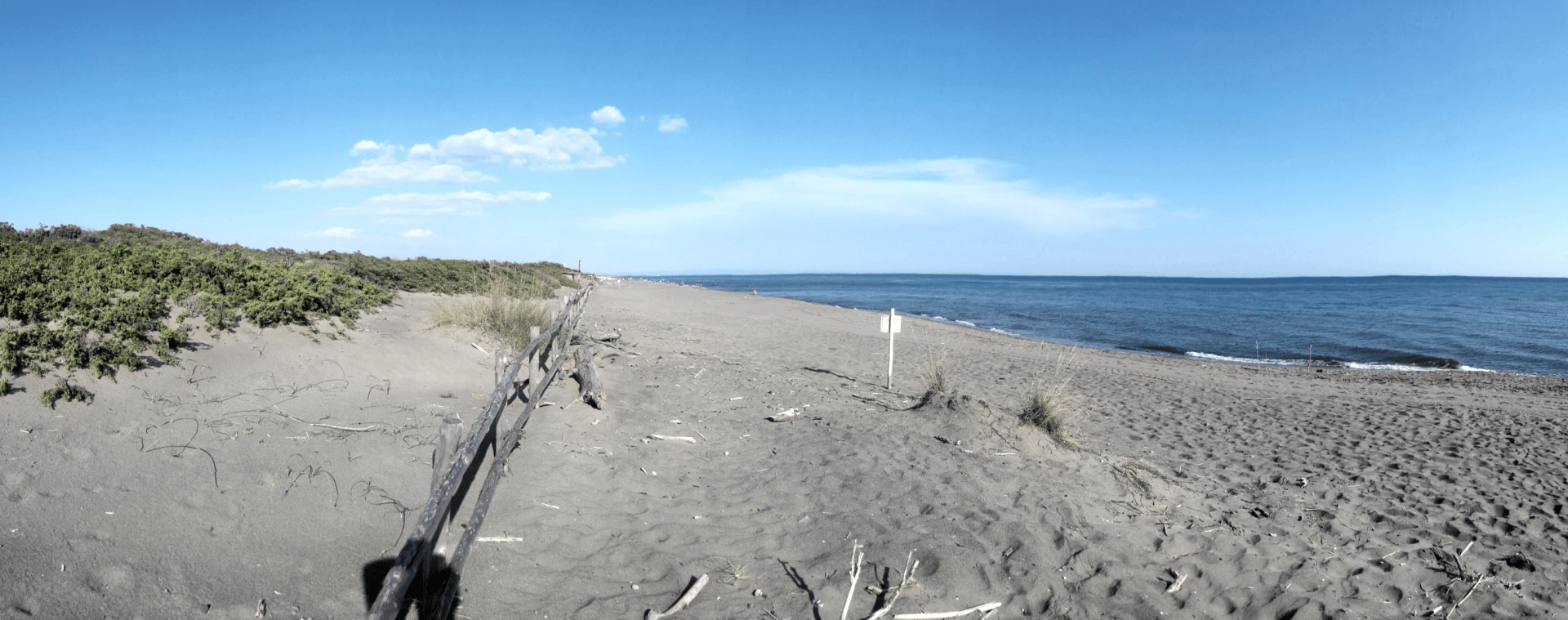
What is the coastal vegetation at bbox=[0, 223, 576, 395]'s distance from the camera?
554cm

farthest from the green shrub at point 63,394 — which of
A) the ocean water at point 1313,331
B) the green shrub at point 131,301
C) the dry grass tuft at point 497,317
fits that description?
the ocean water at point 1313,331

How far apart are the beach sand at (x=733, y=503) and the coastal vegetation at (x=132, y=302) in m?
0.25

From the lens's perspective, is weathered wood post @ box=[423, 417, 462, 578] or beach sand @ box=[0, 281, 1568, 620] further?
weathered wood post @ box=[423, 417, 462, 578]

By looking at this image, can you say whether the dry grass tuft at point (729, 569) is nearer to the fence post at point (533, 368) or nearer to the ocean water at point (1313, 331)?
the fence post at point (533, 368)

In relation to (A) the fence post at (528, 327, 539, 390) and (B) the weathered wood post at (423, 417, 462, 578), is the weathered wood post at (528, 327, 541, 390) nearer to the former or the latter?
(A) the fence post at (528, 327, 539, 390)

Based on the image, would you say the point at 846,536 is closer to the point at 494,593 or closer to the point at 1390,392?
the point at 494,593

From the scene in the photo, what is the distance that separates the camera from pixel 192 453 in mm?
4883

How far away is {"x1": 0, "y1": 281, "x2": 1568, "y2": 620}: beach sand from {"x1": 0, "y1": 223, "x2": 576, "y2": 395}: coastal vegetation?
0.82 feet

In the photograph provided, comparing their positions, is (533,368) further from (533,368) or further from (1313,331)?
(1313,331)

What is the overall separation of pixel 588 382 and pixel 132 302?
446cm

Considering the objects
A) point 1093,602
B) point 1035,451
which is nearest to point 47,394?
point 1093,602

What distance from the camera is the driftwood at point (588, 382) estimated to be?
812 cm

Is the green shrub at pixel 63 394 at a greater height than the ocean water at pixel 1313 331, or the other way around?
the green shrub at pixel 63 394

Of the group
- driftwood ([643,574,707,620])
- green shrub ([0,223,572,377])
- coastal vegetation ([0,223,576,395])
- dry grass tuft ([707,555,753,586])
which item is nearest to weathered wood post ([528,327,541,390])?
coastal vegetation ([0,223,576,395])
